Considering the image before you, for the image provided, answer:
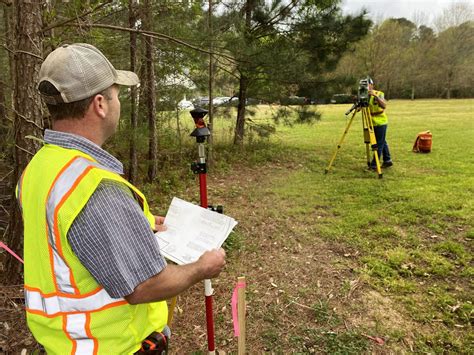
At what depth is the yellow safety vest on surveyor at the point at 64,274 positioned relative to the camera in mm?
1040

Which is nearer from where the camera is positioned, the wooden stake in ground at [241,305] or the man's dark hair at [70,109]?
the man's dark hair at [70,109]

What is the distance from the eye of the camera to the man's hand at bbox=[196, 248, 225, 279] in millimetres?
1275

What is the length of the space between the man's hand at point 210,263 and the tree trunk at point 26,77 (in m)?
2.08

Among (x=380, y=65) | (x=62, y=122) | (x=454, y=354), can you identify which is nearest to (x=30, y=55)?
(x=62, y=122)

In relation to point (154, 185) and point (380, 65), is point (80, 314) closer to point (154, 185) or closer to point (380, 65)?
point (154, 185)

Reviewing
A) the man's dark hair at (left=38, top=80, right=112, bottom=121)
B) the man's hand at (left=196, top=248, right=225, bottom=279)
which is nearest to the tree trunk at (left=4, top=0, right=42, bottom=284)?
the man's dark hair at (left=38, top=80, right=112, bottom=121)

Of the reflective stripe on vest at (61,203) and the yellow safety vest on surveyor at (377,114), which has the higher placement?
the yellow safety vest on surveyor at (377,114)

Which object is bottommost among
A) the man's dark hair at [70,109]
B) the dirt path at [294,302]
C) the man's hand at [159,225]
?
the dirt path at [294,302]

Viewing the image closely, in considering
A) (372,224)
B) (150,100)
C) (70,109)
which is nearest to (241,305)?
(70,109)

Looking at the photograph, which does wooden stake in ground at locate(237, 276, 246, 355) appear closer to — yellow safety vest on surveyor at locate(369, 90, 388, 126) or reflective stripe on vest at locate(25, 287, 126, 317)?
reflective stripe on vest at locate(25, 287, 126, 317)

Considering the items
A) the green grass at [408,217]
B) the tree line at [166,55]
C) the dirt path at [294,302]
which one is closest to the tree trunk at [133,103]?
the tree line at [166,55]

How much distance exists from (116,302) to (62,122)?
64cm

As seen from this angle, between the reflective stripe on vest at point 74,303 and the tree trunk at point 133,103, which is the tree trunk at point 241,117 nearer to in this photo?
the tree trunk at point 133,103

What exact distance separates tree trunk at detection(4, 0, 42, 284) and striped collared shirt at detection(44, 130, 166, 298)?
6.64 feet
